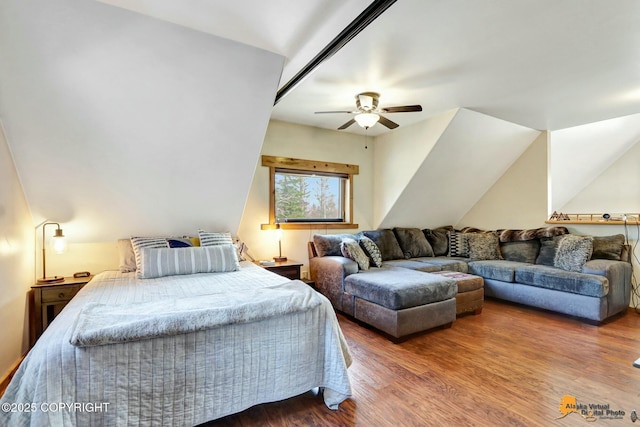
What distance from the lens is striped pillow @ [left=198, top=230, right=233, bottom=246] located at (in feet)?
10.7

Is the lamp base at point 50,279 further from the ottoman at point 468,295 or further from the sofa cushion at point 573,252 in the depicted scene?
the sofa cushion at point 573,252

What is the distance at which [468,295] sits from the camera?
3.47 metres

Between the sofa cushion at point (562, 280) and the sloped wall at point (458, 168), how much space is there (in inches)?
62.0

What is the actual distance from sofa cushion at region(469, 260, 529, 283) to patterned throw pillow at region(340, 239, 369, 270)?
1784mm

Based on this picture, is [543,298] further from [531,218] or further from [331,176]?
[331,176]

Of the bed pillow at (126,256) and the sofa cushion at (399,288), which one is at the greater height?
the bed pillow at (126,256)

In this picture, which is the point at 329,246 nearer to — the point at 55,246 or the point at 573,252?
the point at 55,246

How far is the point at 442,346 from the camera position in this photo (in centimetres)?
273

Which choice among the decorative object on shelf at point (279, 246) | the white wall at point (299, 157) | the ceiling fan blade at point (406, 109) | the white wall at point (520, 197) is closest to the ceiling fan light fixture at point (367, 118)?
the ceiling fan blade at point (406, 109)

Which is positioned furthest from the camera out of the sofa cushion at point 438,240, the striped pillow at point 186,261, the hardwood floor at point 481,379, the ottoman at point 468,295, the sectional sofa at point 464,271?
the sofa cushion at point 438,240

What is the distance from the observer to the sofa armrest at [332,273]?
3.47 m

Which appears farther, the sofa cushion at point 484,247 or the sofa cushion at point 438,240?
the sofa cushion at point 438,240

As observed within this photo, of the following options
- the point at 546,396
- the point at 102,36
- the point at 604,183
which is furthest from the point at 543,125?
the point at 102,36

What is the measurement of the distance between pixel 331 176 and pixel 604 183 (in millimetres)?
4404
